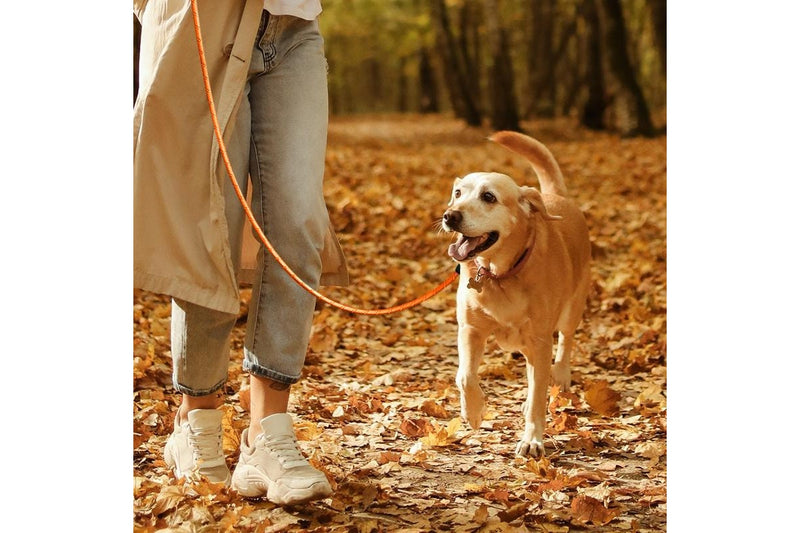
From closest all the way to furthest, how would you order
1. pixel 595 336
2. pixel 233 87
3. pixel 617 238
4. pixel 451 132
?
pixel 233 87
pixel 595 336
pixel 617 238
pixel 451 132

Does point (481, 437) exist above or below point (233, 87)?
below

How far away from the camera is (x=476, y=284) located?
332cm

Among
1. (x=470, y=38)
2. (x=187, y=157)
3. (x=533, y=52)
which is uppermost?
(x=470, y=38)

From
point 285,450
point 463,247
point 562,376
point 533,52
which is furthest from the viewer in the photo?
point 533,52

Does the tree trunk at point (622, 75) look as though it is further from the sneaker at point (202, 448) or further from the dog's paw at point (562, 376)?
the sneaker at point (202, 448)

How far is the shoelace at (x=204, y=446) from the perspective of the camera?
295 centimetres

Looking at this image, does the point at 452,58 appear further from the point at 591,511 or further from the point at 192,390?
the point at 591,511

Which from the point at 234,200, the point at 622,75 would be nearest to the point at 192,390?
the point at 234,200

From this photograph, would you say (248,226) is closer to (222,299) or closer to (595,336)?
(222,299)

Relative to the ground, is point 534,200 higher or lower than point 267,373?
higher

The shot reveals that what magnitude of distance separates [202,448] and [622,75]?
42.1 feet

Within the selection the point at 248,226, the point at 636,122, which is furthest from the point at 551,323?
the point at 636,122

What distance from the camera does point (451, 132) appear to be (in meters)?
19.0

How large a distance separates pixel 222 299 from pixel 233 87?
0.63 meters
